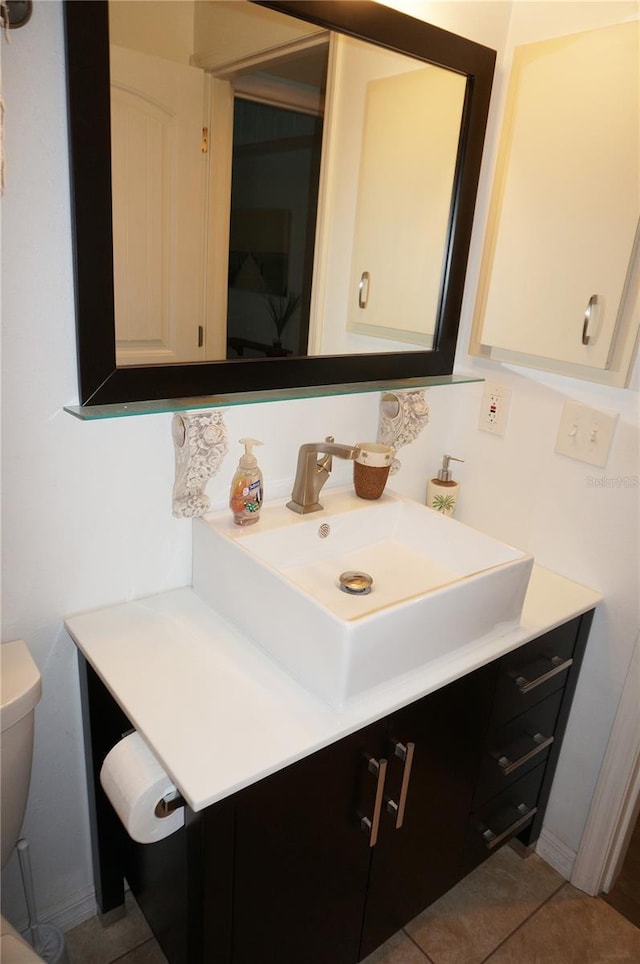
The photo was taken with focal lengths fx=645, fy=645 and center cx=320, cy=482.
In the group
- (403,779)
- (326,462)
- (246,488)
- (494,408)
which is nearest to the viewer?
(403,779)

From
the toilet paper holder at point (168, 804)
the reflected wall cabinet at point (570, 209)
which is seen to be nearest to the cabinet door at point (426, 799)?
the toilet paper holder at point (168, 804)

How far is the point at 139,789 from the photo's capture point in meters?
0.98

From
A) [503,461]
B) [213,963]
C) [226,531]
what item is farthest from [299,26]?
[213,963]

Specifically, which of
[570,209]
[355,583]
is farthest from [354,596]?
[570,209]

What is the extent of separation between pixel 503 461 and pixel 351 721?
2.90 feet

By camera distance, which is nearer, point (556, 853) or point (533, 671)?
point (533, 671)

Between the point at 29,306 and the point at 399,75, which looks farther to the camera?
the point at 399,75

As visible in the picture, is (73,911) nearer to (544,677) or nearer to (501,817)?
(501,817)

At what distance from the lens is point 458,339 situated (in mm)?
1671

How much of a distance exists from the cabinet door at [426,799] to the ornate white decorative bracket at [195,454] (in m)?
0.57

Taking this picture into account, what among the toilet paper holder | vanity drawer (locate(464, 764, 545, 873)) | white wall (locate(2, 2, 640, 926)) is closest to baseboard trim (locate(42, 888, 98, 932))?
white wall (locate(2, 2, 640, 926))

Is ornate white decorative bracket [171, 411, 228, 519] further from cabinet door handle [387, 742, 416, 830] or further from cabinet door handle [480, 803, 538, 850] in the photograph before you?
cabinet door handle [480, 803, 538, 850]

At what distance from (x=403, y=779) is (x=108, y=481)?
794 millimetres

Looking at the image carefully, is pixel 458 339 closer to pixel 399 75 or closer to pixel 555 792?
pixel 399 75
